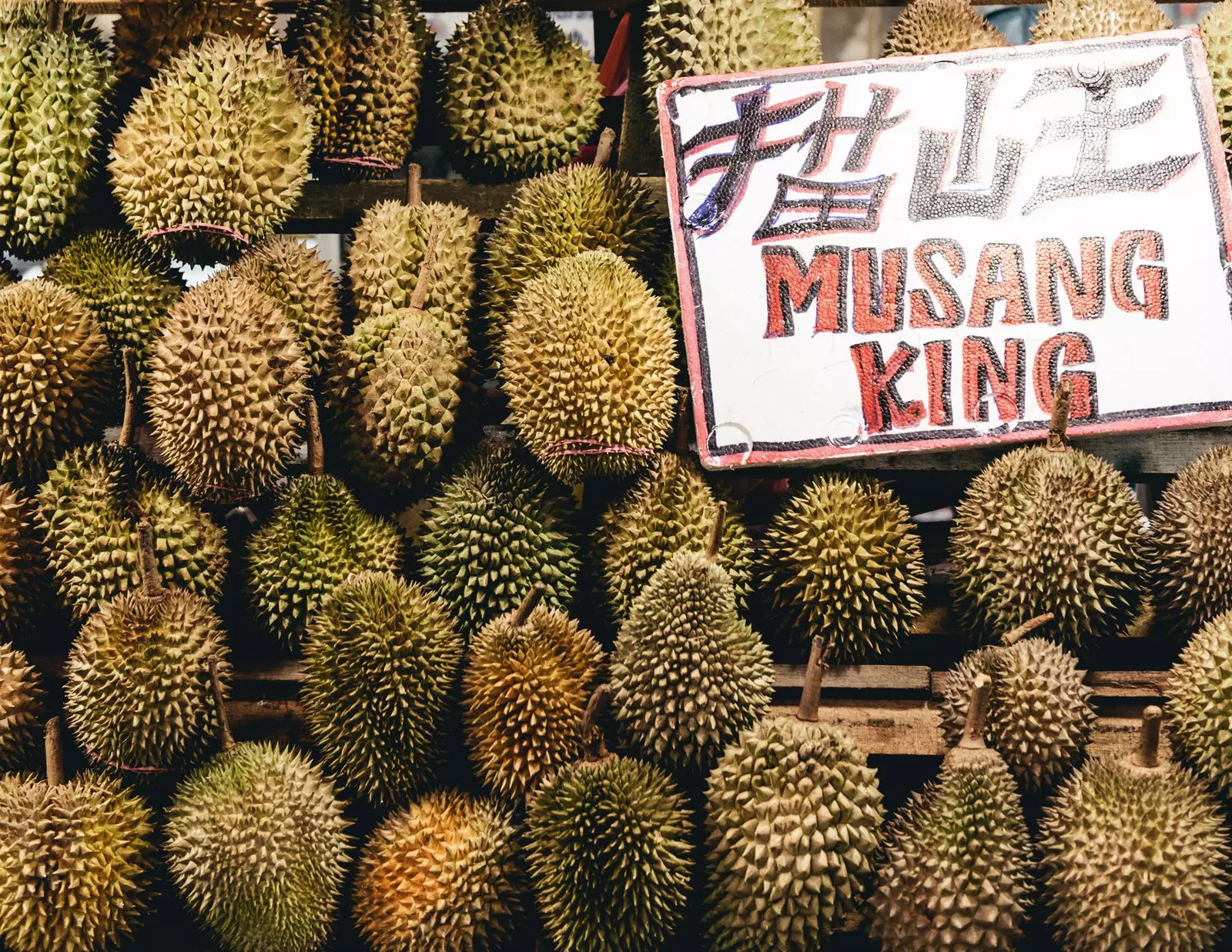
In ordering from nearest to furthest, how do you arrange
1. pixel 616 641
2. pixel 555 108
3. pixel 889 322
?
pixel 616 641
pixel 889 322
pixel 555 108

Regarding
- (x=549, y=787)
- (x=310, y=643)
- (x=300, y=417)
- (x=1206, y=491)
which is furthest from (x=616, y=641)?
(x=1206, y=491)

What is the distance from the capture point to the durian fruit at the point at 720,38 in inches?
98.5

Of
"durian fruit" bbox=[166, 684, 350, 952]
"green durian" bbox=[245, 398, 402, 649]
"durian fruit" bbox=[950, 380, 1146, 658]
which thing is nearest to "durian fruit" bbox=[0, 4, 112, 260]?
"green durian" bbox=[245, 398, 402, 649]

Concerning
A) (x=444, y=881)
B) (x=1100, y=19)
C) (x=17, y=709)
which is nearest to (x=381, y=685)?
(x=444, y=881)

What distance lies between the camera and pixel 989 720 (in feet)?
6.86

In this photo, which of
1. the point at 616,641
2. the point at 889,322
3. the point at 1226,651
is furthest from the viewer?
the point at 889,322

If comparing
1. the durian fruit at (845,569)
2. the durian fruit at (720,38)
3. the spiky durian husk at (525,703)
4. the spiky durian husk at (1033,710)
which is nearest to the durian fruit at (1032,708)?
the spiky durian husk at (1033,710)

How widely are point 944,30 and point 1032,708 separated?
1.66 m

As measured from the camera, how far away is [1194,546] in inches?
86.7

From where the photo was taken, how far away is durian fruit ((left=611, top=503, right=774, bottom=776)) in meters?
2.02

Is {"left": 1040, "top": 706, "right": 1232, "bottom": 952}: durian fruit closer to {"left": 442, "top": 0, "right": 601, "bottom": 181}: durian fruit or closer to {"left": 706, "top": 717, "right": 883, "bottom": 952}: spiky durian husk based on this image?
{"left": 706, "top": 717, "right": 883, "bottom": 952}: spiky durian husk

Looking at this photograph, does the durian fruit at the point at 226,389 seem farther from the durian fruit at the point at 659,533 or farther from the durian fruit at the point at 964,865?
the durian fruit at the point at 964,865

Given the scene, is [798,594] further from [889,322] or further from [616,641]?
[889,322]

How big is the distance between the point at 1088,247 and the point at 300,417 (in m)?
1.92
